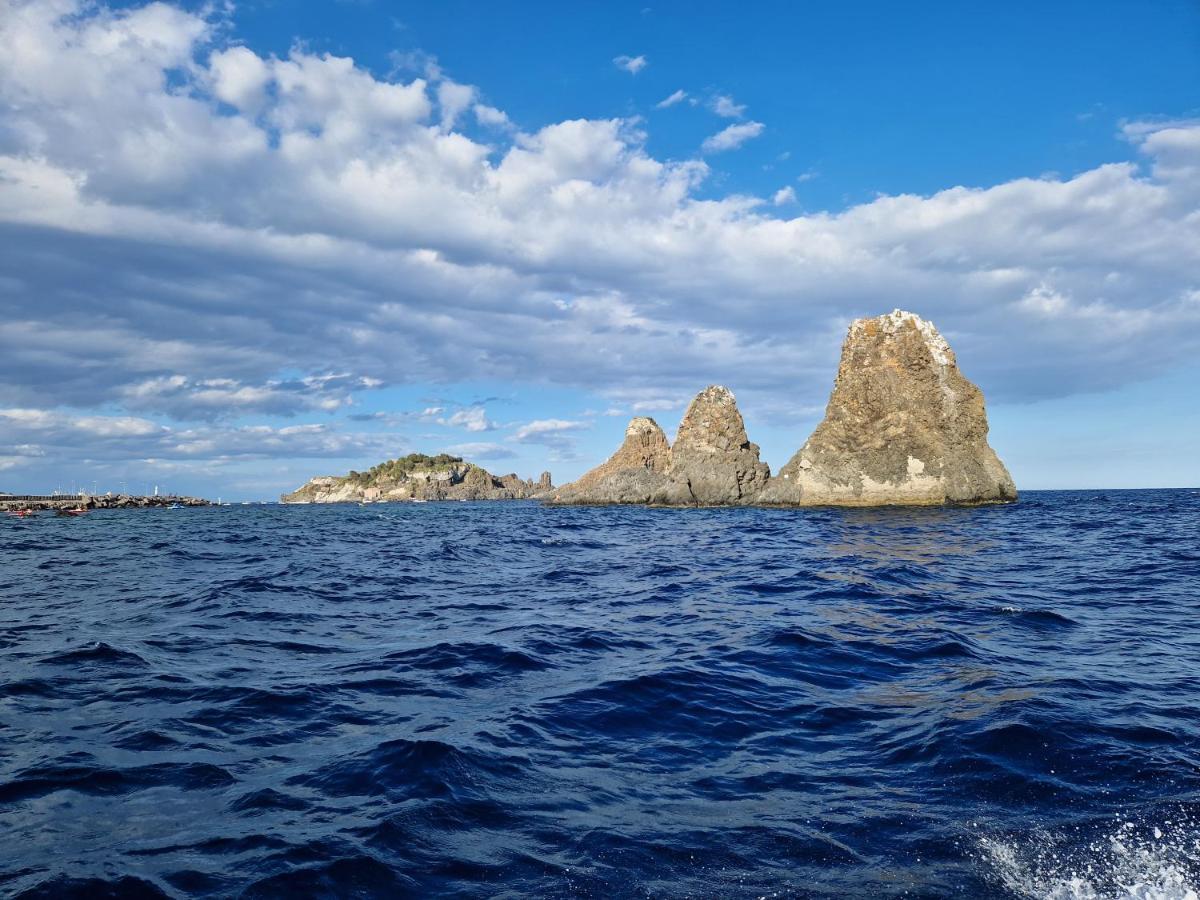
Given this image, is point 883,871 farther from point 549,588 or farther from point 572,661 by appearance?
point 549,588

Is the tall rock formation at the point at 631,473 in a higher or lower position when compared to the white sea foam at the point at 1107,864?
higher

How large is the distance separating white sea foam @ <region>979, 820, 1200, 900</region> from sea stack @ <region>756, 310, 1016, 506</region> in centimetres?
5287

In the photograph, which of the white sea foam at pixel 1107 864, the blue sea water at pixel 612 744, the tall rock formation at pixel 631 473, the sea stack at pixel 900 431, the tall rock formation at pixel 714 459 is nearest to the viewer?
the white sea foam at pixel 1107 864

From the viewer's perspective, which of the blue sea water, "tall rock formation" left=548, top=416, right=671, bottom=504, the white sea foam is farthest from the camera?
"tall rock formation" left=548, top=416, right=671, bottom=504

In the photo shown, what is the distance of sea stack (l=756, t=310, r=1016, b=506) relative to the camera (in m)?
53.9

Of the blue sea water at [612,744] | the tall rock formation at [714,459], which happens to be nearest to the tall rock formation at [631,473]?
the tall rock formation at [714,459]

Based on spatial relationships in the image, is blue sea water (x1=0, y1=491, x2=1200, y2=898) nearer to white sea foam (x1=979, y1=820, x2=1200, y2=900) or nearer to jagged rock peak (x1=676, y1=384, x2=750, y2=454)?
white sea foam (x1=979, y1=820, x2=1200, y2=900)

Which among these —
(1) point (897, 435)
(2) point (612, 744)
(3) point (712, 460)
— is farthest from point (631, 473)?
(2) point (612, 744)

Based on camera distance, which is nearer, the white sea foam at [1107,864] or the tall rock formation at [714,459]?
the white sea foam at [1107,864]

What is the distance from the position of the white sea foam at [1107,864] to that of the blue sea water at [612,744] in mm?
21

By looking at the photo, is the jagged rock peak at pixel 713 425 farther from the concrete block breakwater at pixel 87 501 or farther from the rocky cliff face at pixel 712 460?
the concrete block breakwater at pixel 87 501

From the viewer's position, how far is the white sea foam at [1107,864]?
448cm

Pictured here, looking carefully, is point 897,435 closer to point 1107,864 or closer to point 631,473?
point 631,473

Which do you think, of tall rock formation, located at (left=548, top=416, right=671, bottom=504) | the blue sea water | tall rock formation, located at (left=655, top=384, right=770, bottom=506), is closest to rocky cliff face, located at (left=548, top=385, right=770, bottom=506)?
tall rock formation, located at (left=655, top=384, right=770, bottom=506)
